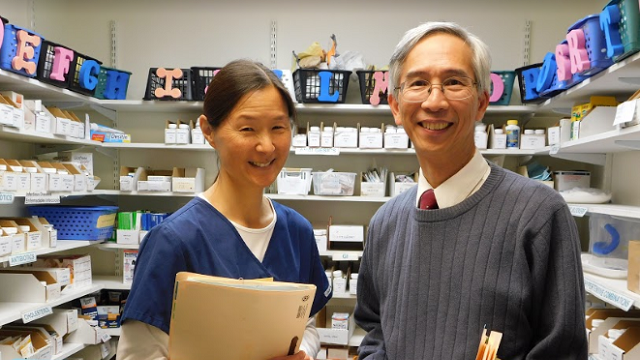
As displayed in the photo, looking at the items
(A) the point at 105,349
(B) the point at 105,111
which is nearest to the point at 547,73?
(B) the point at 105,111

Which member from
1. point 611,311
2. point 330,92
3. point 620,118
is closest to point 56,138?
point 330,92

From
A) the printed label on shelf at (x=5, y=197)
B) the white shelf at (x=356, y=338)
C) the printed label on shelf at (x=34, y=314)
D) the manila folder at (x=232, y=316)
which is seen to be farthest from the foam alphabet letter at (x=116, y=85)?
the manila folder at (x=232, y=316)

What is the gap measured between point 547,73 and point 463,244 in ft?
7.55

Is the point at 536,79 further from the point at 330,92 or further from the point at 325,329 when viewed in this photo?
the point at 325,329

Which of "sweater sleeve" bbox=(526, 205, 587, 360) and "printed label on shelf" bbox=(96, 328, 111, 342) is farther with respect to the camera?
"printed label on shelf" bbox=(96, 328, 111, 342)

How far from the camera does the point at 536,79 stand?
10.4 feet

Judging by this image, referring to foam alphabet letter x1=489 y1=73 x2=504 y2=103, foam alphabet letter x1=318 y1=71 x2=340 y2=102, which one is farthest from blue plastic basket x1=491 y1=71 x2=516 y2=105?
foam alphabet letter x1=318 y1=71 x2=340 y2=102

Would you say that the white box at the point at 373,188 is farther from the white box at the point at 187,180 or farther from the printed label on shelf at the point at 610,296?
the printed label on shelf at the point at 610,296

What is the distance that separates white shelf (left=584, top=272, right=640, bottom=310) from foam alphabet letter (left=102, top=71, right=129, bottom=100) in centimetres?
350

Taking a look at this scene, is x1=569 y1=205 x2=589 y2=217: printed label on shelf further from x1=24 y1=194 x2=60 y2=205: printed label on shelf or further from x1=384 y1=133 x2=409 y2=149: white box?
x1=24 y1=194 x2=60 y2=205: printed label on shelf

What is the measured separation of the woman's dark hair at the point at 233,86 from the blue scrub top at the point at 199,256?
24cm

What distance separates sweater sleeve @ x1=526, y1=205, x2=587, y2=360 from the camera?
90 centimetres

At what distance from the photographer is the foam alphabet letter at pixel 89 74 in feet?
10.5

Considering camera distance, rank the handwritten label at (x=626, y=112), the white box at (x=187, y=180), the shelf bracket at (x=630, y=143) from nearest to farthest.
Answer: the handwritten label at (x=626, y=112), the shelf bracket at (x=630, y=143), the white box at (x=187, y=180)
